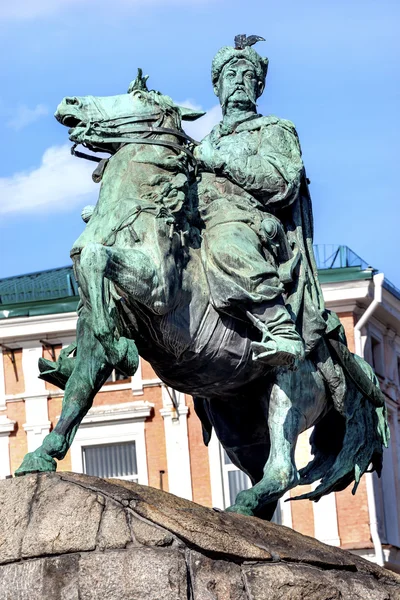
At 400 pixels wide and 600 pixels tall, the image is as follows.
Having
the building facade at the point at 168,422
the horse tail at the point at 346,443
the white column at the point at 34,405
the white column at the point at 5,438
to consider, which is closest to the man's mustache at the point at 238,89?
the horse tail at the point at 346,443

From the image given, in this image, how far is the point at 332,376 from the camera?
465 inches

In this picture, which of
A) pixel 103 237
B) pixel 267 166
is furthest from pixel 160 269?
pixel 267 166

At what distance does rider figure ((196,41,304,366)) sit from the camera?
11062 millimetres

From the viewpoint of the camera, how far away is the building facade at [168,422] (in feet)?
129

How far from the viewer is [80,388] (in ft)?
35.7

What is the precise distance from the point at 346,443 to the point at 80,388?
80.3 inches

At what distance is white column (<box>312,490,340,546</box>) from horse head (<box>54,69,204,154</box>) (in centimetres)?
2794

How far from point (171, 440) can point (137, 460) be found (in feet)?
2.65

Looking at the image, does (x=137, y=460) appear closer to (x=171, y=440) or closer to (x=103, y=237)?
(x=171, y=440)

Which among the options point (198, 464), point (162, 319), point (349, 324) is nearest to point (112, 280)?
point (162, 319)

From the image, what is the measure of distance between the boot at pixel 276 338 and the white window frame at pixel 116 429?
2927 centimetres

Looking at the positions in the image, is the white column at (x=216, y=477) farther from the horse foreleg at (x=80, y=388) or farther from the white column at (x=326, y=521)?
the horse foreleg at (x=80, y=388)

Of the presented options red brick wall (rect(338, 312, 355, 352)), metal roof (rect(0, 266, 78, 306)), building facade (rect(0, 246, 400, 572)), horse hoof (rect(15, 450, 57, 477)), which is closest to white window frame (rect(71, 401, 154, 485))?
building facade (rect(0, 246, 400, 572))

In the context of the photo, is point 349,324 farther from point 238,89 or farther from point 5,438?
point 238,89
